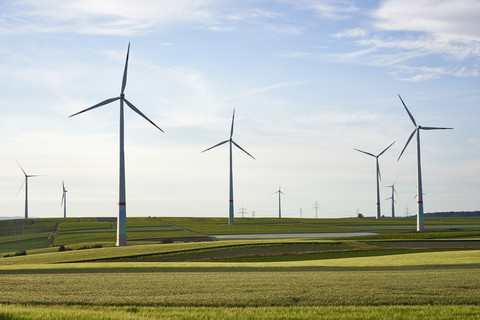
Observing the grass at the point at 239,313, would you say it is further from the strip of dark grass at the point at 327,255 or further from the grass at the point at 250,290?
the strip of dark grass at the point at 327,255

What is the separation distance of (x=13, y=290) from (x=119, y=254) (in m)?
34.7

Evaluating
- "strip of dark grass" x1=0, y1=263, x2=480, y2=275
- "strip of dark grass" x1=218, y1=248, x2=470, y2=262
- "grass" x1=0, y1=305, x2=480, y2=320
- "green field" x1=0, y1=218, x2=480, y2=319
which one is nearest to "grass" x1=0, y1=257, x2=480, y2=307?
"green field" x1=0, y1=218, x2=480, y2=319

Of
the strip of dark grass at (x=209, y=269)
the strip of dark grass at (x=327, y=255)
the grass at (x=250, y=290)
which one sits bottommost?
the strip of dark grass at (x=327, y=255)

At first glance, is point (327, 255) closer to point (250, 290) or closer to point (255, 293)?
point (250, 290)

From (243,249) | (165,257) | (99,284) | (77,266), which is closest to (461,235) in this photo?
(243,249)

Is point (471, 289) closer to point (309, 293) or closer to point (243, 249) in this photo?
point (309, 293)

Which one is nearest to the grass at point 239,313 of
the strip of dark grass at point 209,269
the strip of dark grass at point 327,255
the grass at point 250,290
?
the grass at point 250,290

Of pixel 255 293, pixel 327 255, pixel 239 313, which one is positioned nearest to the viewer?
pixel 239 313

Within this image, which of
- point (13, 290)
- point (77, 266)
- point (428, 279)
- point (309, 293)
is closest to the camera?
point (309, 293)

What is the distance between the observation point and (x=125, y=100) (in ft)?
298

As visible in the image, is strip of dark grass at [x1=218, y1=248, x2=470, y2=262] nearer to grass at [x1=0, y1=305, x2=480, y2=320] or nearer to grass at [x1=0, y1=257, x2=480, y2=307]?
grass at [x1=0, y1=257, x2=480, y2=307]

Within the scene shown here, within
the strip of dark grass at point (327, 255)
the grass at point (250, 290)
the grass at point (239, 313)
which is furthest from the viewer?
the strip of dark grass at point (327, 255)

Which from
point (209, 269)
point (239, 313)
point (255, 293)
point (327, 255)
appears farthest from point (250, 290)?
point (327, 255)

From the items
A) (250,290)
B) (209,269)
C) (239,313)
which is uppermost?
(239,313)
